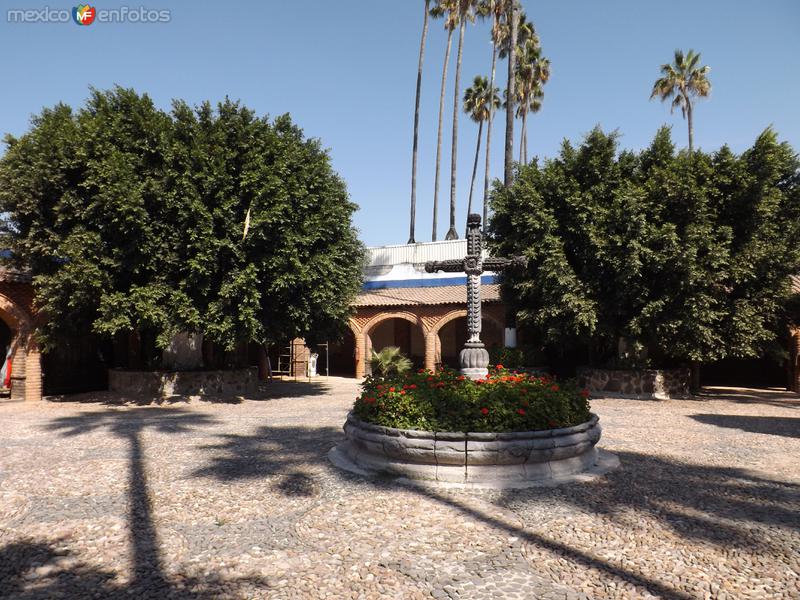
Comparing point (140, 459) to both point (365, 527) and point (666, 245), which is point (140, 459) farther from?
point (666, 245)

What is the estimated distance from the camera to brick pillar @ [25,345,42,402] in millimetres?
14648

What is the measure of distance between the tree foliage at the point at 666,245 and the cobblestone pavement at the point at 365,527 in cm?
553

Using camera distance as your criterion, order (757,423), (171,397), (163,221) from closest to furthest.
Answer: (757,423), (163,221), (171,397)

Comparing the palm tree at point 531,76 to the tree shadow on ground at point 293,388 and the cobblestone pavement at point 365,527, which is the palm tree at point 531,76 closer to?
the tree shadow on ground at point 293,388

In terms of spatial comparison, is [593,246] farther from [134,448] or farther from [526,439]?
[134,448]

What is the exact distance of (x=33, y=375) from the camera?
14773 mm

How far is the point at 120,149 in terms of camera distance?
13.4 metres

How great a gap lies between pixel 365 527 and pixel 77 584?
2.37 meters

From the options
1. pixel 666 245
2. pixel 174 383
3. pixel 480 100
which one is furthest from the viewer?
pixel 480 100

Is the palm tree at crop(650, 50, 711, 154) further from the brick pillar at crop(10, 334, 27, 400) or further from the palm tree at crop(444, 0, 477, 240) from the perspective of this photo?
the brick pillar at crop(10, 334, 27, 400)

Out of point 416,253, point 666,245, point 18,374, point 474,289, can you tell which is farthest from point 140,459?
point 416,253

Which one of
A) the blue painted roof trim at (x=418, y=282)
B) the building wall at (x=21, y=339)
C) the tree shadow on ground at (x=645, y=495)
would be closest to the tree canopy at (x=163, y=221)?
the building wall at (x=21, y=339)

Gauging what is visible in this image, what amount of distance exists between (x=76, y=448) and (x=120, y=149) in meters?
8.32

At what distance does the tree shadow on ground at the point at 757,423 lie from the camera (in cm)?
1028
